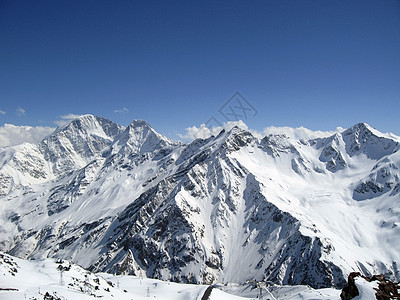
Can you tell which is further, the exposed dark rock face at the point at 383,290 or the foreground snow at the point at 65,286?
the foreground snow at the point at 65,286

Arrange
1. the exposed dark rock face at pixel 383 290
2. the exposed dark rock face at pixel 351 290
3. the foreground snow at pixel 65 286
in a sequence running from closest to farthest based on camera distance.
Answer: the exposed dark rock face at pixel 383 290 < the exposed dark rock face at pixel 351 290 < the foreground snow at pixel 65 286

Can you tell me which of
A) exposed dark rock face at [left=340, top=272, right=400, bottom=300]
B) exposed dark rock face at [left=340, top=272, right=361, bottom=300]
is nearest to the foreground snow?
exposed dark rock face at [left=340, top=272, right=361, bottom=300]

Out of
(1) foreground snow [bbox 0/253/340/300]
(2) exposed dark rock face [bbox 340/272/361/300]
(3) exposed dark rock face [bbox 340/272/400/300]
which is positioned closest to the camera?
(3) exposed dark rock face [bbox 340/272/400/300]

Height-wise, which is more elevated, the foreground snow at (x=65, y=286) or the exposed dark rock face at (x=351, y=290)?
the exposed dark rock face at (x=351, y=290)

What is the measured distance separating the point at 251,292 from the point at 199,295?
233 ft

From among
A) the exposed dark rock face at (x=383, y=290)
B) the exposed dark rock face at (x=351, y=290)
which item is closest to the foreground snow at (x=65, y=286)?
the exposed dark rock face at (x=351, y=290)

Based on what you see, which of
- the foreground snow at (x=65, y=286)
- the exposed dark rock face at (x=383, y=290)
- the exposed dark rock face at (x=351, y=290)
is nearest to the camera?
the exposed dark rock face at (x=383, y=290)

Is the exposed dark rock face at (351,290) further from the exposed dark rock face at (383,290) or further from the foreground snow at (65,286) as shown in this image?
the foreground snow at (65,286)

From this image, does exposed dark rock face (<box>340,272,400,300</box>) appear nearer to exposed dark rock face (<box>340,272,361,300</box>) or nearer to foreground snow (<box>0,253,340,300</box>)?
exposed dark rock face (<box>340,272,361,300</box>)

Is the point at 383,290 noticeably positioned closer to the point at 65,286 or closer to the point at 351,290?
the point at 351,290

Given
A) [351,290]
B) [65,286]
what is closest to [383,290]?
[351,290]

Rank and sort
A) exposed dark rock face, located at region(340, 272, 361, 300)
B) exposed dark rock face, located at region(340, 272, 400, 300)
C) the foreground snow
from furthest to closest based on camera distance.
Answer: the foreground snow → exposed dark rock face, located at region(340, 272, 361, 300) → exposed dark rock face, located at region(340, 272, 400, 300)

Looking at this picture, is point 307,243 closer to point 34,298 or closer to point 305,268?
point 305,268

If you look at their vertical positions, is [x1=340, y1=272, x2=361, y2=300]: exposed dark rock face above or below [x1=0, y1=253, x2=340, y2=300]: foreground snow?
above
